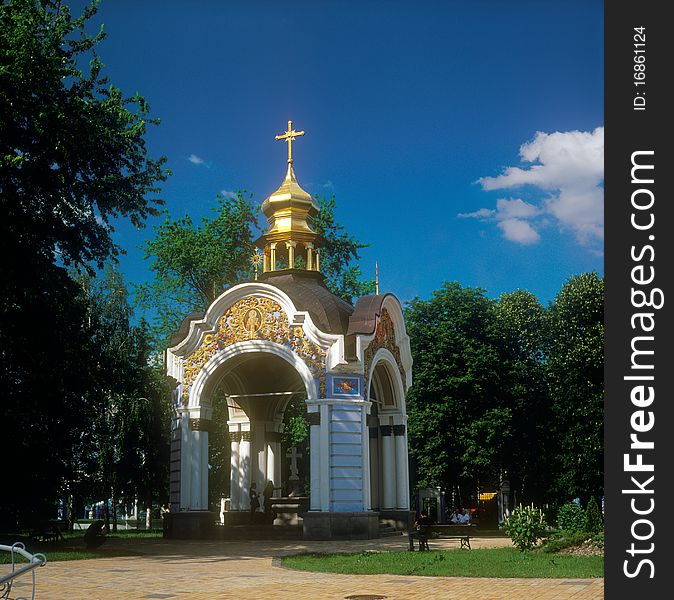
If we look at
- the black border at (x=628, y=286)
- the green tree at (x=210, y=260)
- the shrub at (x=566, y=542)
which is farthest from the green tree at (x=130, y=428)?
the black border at (x=628, y=286)

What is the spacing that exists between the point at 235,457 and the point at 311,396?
717 cm

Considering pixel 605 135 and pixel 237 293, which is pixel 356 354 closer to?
pixel 237 293

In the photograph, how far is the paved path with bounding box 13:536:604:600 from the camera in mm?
11555

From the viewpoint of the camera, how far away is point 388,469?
95.4ft

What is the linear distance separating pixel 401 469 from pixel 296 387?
4.90 metres

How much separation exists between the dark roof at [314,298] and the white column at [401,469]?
15.0ft

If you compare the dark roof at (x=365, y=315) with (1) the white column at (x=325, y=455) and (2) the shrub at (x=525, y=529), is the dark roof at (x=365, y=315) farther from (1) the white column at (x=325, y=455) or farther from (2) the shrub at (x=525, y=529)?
(2) the shrub at (x=525, y=529)

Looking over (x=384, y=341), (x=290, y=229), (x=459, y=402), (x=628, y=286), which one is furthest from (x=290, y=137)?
(x=628, y=286)

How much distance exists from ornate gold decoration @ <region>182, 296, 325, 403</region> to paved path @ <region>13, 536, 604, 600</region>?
811 cm

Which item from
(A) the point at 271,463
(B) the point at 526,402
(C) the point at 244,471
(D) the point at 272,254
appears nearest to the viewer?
(D) the point at 272,254

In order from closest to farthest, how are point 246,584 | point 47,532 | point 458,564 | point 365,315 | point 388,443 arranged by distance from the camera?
1. point 246,584
2. point 458,564
3. point 365,315
4. point 47,532
5. point 388,443

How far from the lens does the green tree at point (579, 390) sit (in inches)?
1417

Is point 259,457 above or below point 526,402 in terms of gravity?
below

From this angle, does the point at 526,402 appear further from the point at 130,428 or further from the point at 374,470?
the point at 130,428
